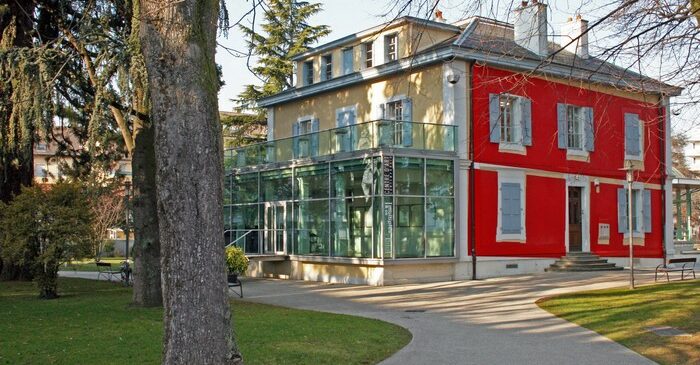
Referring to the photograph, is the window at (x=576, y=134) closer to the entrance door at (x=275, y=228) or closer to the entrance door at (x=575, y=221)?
the entrance door at (x=575, y=221)

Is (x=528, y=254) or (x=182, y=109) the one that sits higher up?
(x=182, y=109)

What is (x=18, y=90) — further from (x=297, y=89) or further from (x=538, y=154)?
(x=538, y=154)

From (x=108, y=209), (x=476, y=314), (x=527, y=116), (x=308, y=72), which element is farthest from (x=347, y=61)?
(x=108, y=209)

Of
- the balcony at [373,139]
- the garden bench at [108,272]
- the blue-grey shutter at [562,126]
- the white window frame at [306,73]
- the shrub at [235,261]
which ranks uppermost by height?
the white window frame at [306,73]

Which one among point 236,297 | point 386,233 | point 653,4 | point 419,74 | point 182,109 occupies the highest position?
point 419,74

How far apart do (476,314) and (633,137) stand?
671 inches

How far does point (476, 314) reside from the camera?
14.3 m

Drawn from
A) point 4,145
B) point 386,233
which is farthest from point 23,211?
point 386,233

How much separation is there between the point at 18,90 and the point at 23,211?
2.93 metres

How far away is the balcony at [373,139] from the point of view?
71.4ft

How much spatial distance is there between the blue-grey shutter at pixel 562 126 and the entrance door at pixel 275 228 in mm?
10364

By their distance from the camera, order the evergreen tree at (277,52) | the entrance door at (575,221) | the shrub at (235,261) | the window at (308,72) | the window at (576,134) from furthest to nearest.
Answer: the evergreen tree at (277,52)
the window at (308,72)
the entrance door at (575,221)
the window at (576,134)
the shrub at (235,261)

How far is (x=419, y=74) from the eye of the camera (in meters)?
24.3

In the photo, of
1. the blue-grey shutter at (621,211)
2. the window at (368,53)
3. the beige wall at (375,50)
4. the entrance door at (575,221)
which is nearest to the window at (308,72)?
the beige wall at (375,50)
